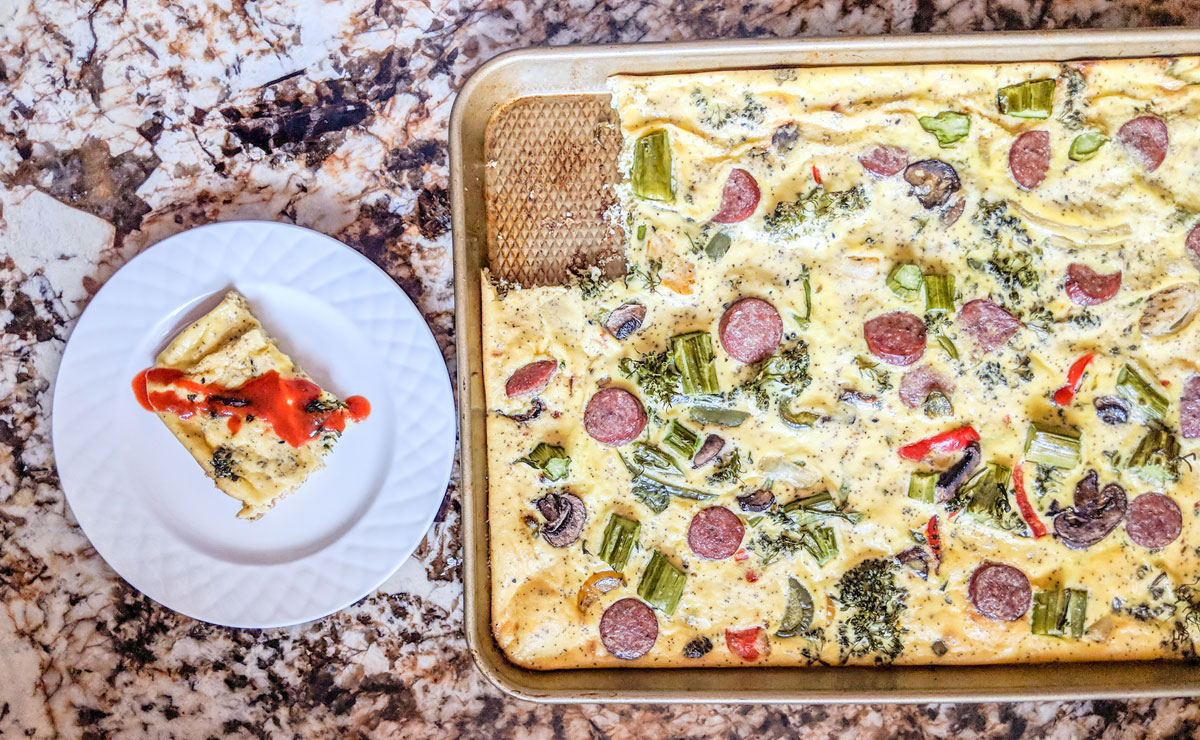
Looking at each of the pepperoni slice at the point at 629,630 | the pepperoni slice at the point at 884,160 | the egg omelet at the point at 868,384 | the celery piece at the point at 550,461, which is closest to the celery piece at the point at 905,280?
the egg omelet at the point at 868,384

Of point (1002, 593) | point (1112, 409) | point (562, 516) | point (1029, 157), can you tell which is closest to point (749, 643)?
point (562, 516)

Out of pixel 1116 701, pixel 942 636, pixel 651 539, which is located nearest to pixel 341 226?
pixel 651 539

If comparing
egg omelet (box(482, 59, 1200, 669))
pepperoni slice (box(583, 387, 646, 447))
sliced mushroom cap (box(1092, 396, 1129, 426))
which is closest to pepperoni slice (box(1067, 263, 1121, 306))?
egg omelet (box(482, 59, 1200, 669))

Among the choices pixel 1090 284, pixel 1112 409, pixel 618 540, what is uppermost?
pixel 1090 284

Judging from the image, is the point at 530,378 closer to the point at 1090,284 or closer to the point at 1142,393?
the point at 1090,284

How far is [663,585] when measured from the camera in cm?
313

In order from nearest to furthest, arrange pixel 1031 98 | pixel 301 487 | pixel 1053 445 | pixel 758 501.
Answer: pixel 1031 98
pixel 1053 445
pixel 758 501
pixel 301 487

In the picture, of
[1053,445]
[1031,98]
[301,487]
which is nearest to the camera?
[1031,98]

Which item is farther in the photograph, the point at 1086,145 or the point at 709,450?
the point at 709,450

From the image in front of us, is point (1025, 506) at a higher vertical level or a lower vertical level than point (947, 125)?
lower

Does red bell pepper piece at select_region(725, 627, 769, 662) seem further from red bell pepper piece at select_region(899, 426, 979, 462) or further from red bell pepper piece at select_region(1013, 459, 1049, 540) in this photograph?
red bell pepper piece at select_region(1013, 459, 1049, 540)

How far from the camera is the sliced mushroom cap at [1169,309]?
3.01 m

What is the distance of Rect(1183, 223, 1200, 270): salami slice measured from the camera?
2984 mm

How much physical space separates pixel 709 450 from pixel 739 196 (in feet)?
3.69
